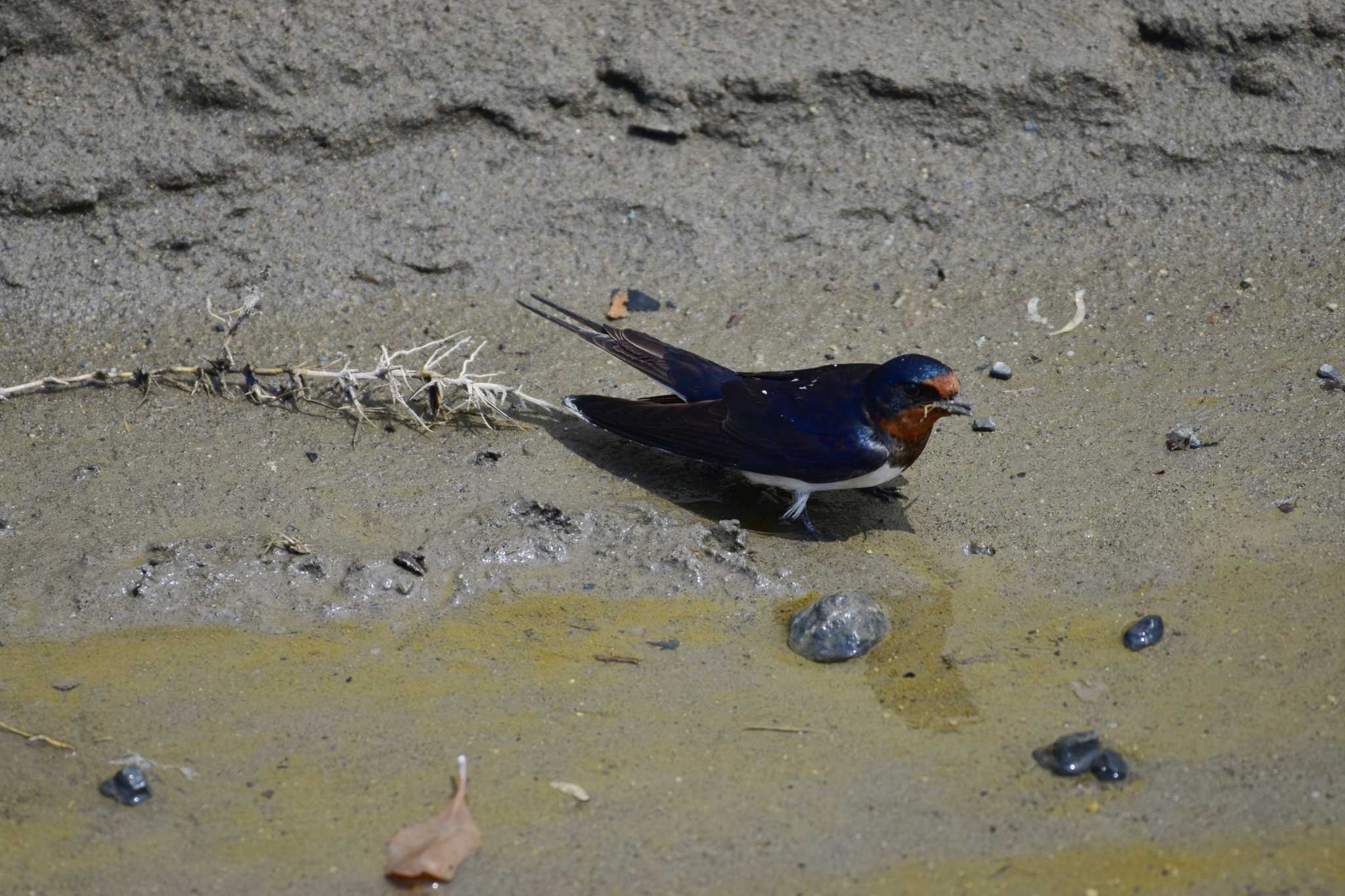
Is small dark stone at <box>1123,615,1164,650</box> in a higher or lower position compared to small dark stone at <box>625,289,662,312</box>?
higher

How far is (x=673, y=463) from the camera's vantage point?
476 cm

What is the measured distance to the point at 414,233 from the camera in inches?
212

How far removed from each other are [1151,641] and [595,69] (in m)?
3.15

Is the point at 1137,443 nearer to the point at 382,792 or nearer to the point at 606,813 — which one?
the point at 606,813

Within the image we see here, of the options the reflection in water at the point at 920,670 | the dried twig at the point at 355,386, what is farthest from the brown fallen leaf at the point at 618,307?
the reflection in water at the point at 920,670

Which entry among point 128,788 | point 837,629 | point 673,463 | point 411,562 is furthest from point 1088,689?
point 128,788

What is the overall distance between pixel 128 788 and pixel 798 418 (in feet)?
7.27

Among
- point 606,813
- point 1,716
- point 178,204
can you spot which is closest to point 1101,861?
point 606,813

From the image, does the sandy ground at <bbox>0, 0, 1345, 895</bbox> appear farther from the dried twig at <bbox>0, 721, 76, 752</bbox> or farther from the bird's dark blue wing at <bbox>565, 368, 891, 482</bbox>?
the bird's dark blue wing at <bbox>565, 368, 891, 482</bbox>

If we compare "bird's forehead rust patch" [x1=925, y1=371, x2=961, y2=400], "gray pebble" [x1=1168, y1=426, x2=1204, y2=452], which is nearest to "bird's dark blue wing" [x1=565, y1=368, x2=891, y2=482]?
"bird's forehead rust patch" [x1=925, y1=371, x2=961, y2=400]

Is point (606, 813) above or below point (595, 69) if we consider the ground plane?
below

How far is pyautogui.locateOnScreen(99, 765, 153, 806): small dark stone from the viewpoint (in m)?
3.23

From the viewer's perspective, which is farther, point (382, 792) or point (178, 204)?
point (178, 204)

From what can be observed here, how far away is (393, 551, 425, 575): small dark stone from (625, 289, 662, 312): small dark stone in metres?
1.61
